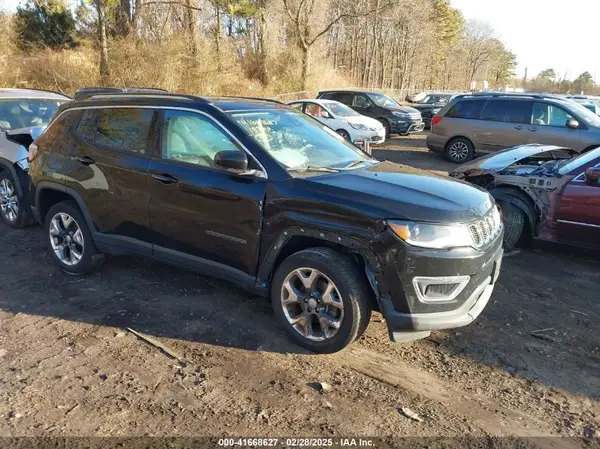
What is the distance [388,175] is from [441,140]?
9667mm

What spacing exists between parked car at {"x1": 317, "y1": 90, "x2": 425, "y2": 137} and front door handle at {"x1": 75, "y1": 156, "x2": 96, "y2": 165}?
14213 millimetres

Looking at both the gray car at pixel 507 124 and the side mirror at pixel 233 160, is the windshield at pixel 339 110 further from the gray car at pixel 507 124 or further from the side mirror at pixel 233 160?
the side mirror at pixel 233 160

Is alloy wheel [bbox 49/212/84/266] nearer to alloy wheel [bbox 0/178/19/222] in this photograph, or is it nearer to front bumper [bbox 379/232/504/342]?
alloy wheel [bbox 0/178/19/222]

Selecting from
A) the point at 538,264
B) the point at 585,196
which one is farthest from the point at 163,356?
the point at 585,196

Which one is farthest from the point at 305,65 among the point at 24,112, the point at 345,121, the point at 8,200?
the point at 8,200

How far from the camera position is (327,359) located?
136 inches

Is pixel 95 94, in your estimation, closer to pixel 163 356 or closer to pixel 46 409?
pixel 163 356

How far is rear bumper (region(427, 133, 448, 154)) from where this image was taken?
504 inches

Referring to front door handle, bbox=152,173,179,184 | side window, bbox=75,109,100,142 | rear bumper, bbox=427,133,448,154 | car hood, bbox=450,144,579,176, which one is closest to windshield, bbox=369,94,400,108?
rear bumper, bbox=427,133,448,154

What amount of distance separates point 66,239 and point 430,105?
72.2ft

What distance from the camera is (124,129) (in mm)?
4430

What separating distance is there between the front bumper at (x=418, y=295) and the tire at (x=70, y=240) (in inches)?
120

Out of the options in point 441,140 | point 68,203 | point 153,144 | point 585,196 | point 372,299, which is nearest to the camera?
point 372,299

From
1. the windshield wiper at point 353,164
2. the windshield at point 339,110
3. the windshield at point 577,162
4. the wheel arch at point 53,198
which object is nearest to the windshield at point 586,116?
the windshield at point 577,162
